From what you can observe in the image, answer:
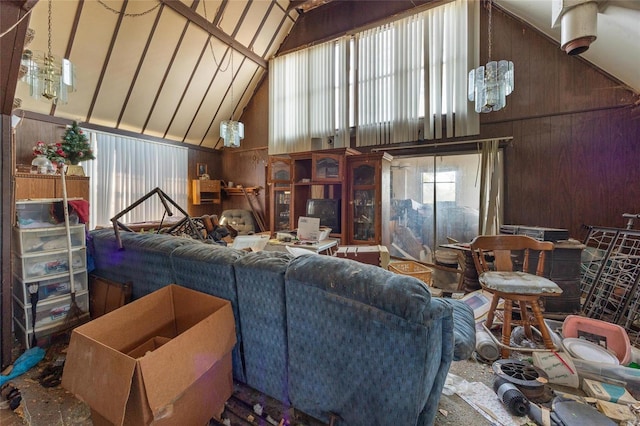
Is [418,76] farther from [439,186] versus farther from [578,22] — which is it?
[578,22]

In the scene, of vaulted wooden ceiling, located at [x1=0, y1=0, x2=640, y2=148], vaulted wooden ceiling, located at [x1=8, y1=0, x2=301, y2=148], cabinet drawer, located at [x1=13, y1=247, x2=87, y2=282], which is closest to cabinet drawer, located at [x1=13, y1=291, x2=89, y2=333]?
cabinet drawer, located at [x1=13, y1=247, x2=87, y2=282]

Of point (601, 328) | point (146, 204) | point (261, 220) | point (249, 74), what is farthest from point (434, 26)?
point (146, 204)

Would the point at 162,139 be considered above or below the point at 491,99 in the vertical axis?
above

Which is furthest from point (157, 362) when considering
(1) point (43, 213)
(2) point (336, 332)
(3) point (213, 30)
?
(3) point (213, 30)

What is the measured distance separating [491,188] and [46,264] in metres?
4.48

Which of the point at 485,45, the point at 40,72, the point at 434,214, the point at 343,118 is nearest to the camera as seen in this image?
the point at 40,72

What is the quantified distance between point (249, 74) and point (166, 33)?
1.67 metres

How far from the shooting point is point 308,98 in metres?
4.96

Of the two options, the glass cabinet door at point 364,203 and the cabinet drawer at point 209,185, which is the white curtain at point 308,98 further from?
the cabinet drawer at point 209,185

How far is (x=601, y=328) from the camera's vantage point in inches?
68.8

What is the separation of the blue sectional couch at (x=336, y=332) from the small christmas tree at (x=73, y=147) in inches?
122

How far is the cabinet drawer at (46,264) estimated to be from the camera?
1798 millimetres

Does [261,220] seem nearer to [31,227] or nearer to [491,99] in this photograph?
[31,227]

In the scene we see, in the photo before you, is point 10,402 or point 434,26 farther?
point 434,26
